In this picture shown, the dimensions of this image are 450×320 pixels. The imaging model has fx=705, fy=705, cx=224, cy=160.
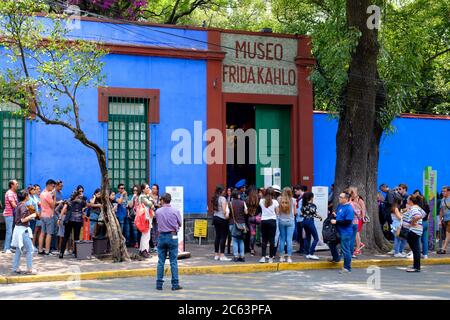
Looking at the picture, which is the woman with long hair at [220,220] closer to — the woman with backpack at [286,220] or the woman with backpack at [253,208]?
the woman with backpack at [253,208]

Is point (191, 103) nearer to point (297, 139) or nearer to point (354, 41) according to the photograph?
point (297, 139)

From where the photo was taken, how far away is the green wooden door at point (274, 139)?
2155 centimetres

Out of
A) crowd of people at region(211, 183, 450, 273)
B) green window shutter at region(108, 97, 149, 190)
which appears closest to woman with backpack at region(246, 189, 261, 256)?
crowd of people at region(211, 183, 450, 273)

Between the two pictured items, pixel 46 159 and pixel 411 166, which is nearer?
pixel 46 159

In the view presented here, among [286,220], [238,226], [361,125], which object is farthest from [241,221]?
[361,125]

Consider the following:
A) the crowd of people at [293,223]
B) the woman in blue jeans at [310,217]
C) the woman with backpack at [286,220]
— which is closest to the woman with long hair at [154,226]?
the crowd of people at [293,223]

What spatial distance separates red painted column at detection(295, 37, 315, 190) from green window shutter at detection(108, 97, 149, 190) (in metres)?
4.86

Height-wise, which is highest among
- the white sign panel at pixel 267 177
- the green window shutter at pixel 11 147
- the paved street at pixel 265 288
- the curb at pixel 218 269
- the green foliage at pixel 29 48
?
the green foliage at pixel 29 48

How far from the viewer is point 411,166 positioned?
24.6 metres

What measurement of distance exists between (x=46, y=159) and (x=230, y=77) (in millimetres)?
5904

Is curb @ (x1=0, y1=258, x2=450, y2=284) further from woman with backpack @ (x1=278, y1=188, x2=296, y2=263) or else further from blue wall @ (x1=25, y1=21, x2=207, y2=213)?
blue wall @ (x1=25, y1=21, x2=207, y2=213)

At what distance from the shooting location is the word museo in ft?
66.2
